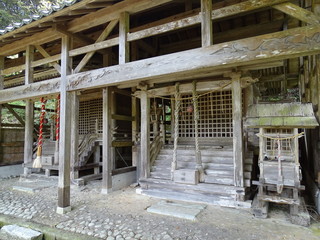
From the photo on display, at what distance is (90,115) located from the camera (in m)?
9.69

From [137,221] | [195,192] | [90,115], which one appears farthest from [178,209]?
[90,115]

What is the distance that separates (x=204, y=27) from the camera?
3.08 m

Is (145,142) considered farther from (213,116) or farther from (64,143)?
(213,116)

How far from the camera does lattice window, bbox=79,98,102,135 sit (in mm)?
9395

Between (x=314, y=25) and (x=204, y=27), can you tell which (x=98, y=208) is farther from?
(x=314, y=25)

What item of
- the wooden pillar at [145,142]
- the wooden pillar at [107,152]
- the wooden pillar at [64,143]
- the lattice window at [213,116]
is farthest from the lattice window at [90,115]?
the wooden pillar at [64,143]

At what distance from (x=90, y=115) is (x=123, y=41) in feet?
21.2

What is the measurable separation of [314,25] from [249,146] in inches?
167

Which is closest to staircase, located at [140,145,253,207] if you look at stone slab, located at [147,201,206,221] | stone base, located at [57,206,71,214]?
stone slab, located at [147,201,206,221]

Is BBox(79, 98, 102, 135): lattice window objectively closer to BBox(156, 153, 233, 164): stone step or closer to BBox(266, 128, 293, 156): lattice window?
BBox(156, 153, 233, 164): stone step

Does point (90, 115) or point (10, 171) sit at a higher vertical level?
point (90, 115)

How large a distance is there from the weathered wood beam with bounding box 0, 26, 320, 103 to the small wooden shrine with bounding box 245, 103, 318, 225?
1421mm

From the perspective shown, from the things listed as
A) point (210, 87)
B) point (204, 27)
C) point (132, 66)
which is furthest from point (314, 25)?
point (210, 87)

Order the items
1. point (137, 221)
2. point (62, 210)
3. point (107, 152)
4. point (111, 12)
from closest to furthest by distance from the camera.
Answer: point (137, 221)
point (111, 12)
point (62, 210)
point (107, 152)
